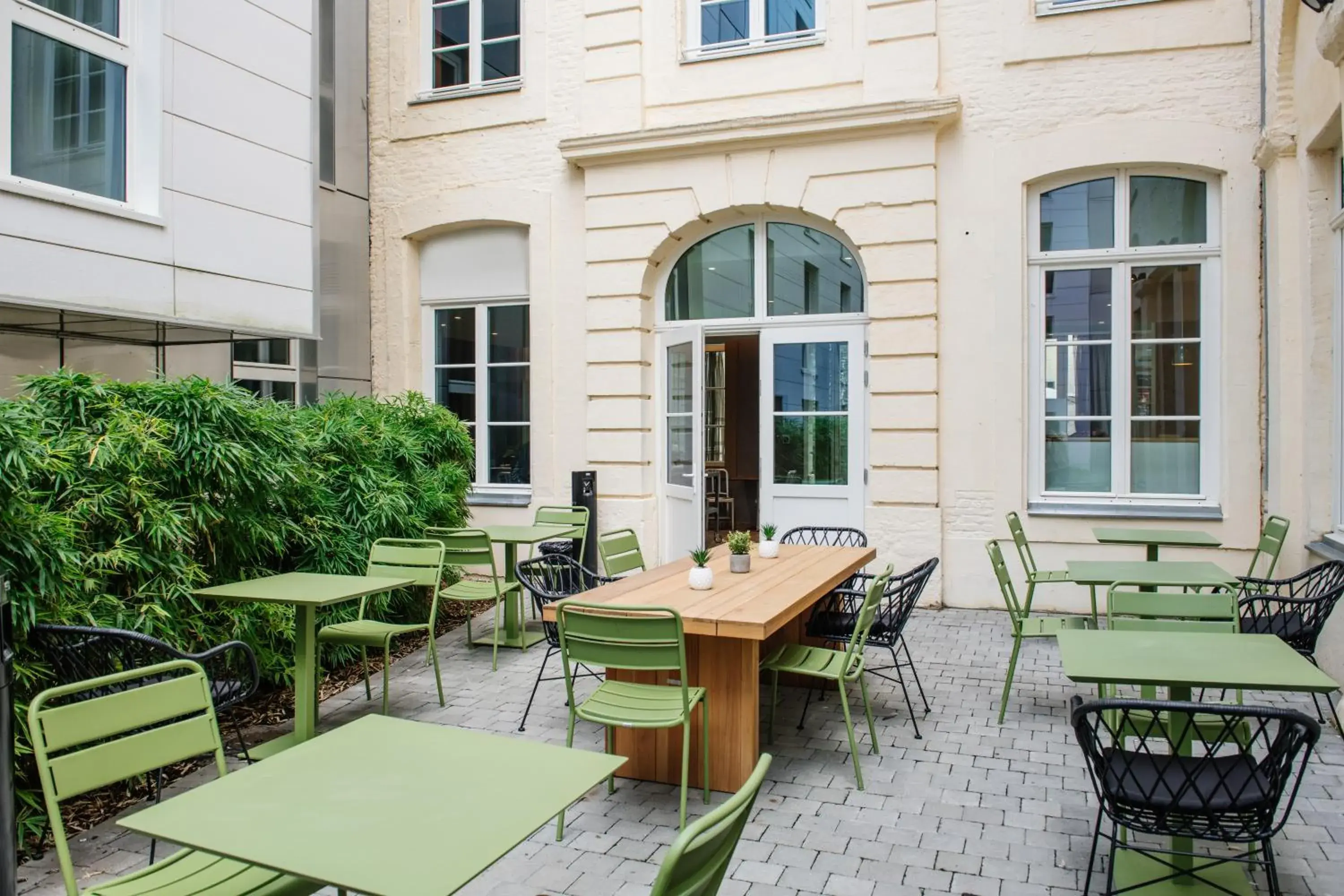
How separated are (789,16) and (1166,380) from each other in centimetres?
441

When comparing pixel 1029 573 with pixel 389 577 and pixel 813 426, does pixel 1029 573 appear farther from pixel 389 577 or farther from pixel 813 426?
pixel 389 577

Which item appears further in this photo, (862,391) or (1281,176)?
(862,391)

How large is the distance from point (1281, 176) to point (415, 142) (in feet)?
25.0

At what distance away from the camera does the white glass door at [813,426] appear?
26.6 feet

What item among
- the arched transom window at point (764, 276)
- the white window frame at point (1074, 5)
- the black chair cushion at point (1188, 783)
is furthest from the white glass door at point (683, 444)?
the black chair cushion at point (1188, 783)

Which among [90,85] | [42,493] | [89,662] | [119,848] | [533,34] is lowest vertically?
[119,848]

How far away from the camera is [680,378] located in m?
8.62

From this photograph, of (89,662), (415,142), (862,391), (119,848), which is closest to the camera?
(119,848)

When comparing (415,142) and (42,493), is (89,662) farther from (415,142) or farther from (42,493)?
(415,142)

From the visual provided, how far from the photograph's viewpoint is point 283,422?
5355 millimetres

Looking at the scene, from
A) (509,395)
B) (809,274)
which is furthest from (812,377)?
(509,395)

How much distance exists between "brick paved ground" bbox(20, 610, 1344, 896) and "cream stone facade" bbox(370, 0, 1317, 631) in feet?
8.17

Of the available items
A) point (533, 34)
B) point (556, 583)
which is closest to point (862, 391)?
point (556, 583)

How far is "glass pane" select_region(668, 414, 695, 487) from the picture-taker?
28.2ft
